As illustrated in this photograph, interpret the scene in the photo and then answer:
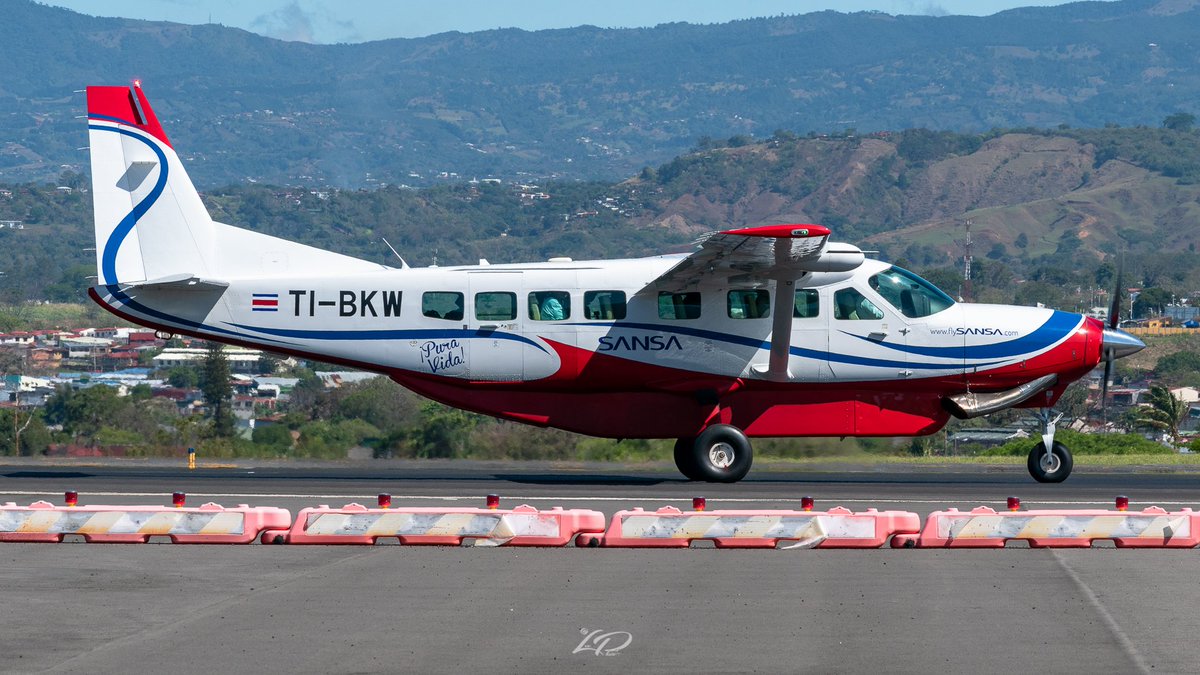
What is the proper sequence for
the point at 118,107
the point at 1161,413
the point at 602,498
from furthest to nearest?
the point at 1161,413 < the point at 118,107 < the point at 602,498

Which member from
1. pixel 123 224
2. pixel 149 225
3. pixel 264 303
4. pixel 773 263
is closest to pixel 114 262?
pixel 123 224

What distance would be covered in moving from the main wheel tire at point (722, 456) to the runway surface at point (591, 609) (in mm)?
6762

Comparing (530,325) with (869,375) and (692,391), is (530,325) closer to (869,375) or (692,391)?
→ (692,391)

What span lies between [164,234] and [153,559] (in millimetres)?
9214

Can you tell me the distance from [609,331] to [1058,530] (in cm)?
853

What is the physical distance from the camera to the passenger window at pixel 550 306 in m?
22.5

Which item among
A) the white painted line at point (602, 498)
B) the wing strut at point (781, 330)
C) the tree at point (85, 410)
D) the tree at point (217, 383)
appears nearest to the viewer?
the white painted line at point (602, 498)

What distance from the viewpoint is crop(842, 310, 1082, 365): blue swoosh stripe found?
22531mm

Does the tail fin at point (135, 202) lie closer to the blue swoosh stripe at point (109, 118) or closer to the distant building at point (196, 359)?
the blue swoosh stripe at point (109, 118)

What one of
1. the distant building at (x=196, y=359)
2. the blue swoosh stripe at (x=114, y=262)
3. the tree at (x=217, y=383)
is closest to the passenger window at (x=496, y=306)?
the blue swoosh stripe at (x=114, y=262)

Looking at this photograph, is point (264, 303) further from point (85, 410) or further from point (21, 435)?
point (85, 410)

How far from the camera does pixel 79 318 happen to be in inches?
4845

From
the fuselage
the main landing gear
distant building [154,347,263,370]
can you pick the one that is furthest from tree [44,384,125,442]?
Answer: distant building [154,347,263,370]

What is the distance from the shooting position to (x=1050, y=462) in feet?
73.5
